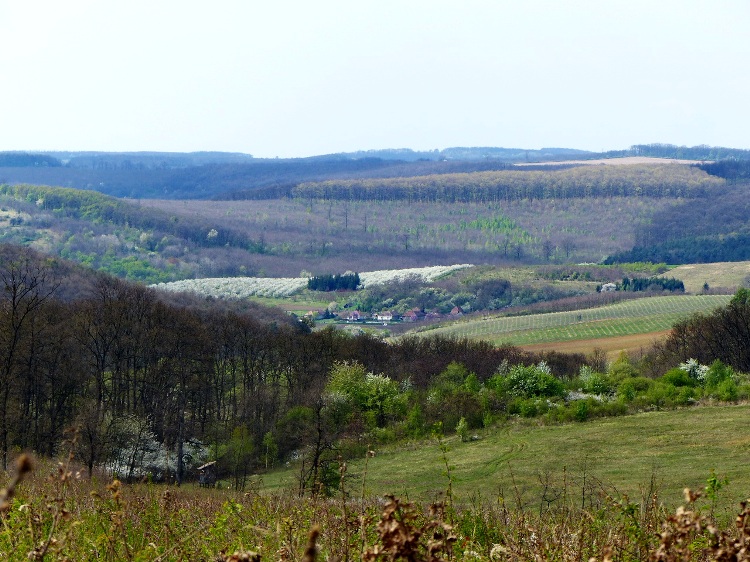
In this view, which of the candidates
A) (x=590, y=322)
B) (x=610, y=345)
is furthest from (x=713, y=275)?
(x=610, y=345)

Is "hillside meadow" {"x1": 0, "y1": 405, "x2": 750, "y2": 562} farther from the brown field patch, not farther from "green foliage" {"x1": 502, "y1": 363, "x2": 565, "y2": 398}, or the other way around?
the brown field patch

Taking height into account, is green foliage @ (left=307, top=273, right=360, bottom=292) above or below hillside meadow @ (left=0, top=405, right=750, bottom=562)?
below

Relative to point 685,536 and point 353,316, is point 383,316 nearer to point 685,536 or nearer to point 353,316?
point 353,316

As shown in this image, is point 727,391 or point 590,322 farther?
point 590,322

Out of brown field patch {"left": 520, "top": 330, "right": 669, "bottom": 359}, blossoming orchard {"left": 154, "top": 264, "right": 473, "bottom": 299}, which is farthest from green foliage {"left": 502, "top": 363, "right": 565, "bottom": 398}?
blossoming orchard {"left": 154, "top": 264, "right": 473, "bottom": 299}

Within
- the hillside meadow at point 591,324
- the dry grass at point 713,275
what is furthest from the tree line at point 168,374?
the dry grass at point 713,275

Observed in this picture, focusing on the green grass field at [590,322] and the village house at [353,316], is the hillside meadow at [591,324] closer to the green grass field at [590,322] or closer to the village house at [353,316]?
the green grass field at [590,322]

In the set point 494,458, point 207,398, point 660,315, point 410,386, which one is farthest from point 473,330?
point 494,458
